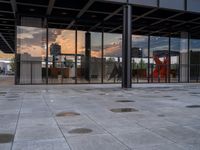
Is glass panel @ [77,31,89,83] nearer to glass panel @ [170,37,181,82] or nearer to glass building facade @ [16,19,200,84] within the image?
glass building facade @ [16,19,200,84]

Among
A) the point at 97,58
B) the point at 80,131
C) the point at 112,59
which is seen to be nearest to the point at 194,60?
the point at 112,59

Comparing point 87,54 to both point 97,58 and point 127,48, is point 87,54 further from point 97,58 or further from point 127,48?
point 127,48

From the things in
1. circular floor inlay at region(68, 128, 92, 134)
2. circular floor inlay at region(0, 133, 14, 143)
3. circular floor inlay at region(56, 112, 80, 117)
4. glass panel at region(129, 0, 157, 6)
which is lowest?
circular floor inlay at region(0, 133, 14, 143)

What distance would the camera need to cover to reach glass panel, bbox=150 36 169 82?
99.7 feet

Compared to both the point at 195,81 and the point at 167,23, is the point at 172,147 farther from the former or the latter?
the point at 195,81

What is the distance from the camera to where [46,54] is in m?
25.7

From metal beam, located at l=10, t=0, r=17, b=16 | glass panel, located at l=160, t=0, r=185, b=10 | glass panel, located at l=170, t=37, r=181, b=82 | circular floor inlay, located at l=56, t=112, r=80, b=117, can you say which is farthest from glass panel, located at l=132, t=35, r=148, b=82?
circular floor inlay, located at l=56, t=112, r=80, b=117

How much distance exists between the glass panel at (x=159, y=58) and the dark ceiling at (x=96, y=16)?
2.68 ft

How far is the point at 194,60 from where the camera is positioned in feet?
107

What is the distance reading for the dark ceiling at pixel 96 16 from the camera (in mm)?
22056

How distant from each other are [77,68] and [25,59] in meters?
4.62

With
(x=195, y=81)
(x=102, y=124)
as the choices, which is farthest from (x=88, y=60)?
(x=102, y=124)

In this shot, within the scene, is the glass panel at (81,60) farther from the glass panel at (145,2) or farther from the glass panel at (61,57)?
the glass panel at (145,2)

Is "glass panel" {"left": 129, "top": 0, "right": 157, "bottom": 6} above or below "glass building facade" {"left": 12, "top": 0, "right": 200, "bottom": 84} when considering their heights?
above
